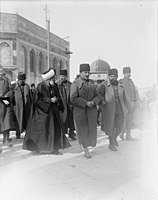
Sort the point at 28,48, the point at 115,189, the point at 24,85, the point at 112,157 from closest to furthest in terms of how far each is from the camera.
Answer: the point at 115,189
the point at 112,157
the point at 24,85
the point at 28,48

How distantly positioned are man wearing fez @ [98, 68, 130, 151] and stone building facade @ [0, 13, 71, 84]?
48.2 feet

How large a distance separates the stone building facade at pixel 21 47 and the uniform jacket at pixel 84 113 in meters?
15.4

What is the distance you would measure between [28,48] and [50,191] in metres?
24.2

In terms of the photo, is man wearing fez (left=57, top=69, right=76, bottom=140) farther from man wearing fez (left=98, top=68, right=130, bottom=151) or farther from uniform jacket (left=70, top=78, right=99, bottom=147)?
uniform jacket (left=70, top=78, right=99, bottom=147)

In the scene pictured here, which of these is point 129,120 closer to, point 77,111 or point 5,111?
point 77,111

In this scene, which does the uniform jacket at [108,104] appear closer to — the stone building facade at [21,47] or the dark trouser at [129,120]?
the dark trouser at [129,120]

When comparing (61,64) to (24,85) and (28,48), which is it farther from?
(24,85)

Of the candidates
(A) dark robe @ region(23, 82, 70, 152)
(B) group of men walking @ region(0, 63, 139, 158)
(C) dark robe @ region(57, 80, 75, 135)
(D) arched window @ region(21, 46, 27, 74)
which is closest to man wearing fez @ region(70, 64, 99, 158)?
(B) group of men walking @ region(0, 63, 139, 158)

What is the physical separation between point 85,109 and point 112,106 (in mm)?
840

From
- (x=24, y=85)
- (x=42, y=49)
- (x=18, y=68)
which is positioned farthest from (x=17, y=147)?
(x=42, y=49)

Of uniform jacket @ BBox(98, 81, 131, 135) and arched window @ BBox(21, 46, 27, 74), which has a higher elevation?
arched window @ BBox(21, 46, 27, 74)

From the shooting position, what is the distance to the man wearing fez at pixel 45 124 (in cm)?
572

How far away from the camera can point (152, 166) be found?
3373 mm

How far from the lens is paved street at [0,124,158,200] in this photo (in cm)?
331
